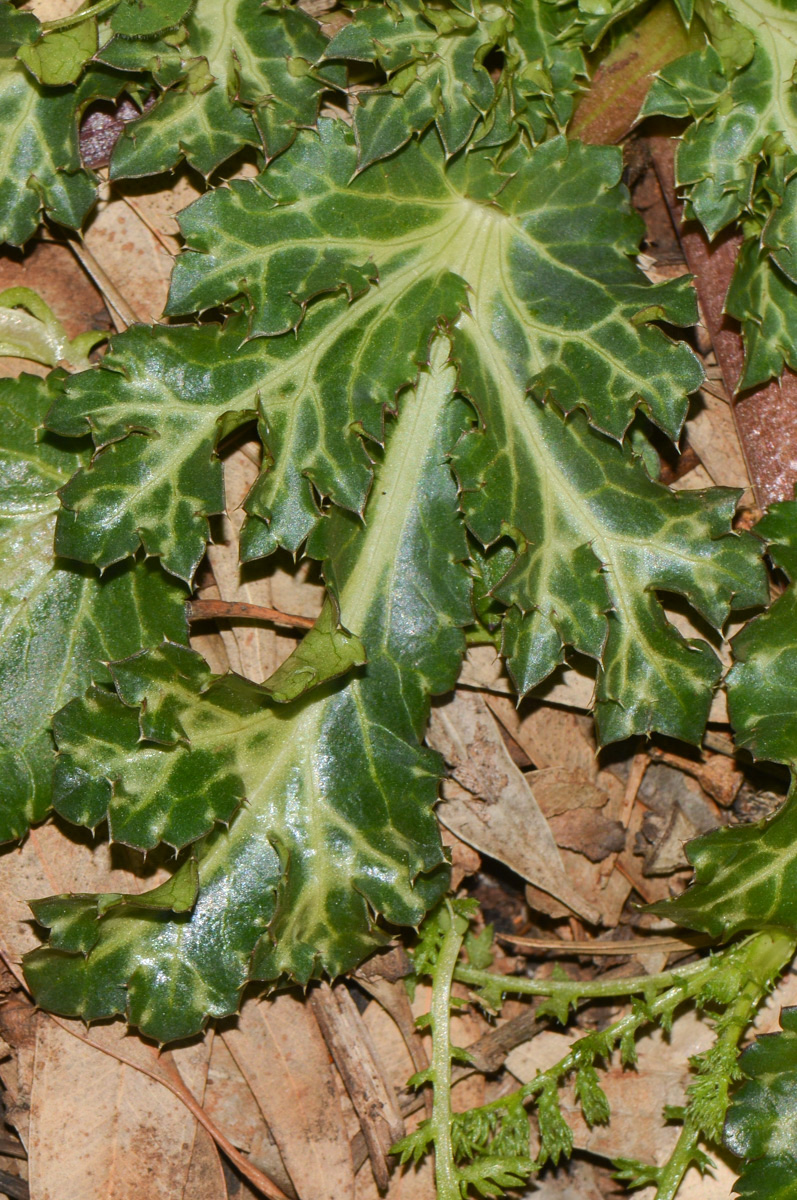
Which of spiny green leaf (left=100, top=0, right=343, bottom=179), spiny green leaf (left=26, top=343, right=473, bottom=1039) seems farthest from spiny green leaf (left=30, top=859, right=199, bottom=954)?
spiny green leaf (left=100, top=0, right=343, bottom=179)

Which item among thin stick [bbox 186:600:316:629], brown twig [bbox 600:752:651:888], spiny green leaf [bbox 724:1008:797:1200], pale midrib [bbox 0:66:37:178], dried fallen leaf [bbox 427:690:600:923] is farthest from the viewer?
brown twig [bbox 600:752:651:888]

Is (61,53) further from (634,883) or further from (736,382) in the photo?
(634,883)

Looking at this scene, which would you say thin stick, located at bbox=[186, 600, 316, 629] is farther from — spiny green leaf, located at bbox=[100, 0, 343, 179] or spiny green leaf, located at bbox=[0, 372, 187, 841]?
spiny green leaf, located at bbox=[100, 0, 343, 179]

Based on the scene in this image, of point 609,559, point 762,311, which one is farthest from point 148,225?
point 762,311

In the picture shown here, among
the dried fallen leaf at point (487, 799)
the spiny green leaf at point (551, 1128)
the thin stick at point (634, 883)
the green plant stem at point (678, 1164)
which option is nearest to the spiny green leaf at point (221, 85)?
the dried fallen leaf at point (487, 799)

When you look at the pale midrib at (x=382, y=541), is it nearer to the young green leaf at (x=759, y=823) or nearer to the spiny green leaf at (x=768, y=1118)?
the young green leaf at (x=759, y=823)

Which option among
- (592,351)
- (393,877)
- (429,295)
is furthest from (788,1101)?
(429,295)

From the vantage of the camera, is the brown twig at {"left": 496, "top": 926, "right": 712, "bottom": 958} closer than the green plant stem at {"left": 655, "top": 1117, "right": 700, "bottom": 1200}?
No
